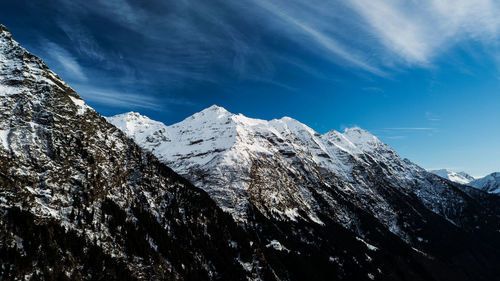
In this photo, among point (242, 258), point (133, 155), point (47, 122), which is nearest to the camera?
point (47, 122)

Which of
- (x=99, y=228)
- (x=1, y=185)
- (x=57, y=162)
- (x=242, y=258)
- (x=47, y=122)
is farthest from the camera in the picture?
(x=242, y=258)

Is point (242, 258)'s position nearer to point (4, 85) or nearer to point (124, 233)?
point (124, 233)

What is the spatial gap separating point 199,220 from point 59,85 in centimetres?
11811

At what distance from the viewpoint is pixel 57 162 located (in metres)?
147

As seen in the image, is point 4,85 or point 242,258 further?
point 242,258

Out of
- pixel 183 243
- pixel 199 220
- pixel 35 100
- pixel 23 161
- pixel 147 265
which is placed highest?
pixel 35 100

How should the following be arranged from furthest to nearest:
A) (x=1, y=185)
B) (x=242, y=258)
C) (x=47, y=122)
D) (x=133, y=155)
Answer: (x=133, y=155) < (x=242, y=258) < (x=47, y=122) < (x=1, y=185)

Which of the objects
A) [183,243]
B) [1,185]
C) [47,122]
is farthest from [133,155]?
[1,185]

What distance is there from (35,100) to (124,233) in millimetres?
88320

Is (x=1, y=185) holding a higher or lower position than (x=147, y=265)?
higher

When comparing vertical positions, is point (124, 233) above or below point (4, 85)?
below

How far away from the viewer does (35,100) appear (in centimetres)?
16438

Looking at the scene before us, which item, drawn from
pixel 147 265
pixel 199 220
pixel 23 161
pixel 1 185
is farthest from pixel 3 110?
pixel 199 220

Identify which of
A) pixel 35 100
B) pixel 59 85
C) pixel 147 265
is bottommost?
pixel 147 265
